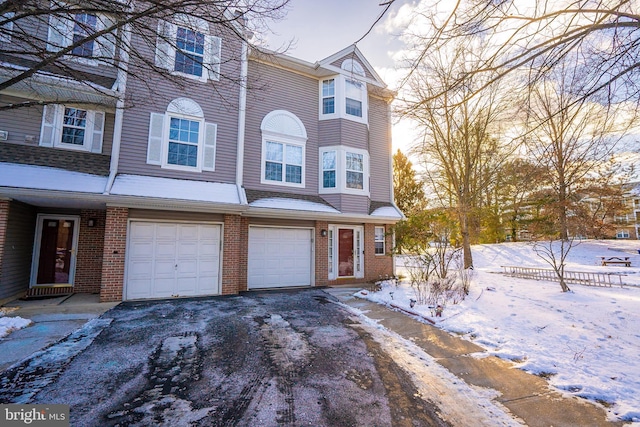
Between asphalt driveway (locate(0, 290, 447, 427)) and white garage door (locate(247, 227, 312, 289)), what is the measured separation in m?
3.88

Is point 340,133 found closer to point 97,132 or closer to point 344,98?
point 344,98

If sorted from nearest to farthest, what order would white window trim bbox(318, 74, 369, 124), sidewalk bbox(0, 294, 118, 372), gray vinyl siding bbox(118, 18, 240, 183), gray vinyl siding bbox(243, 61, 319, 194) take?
sidewalk bbox(0, 294, 118, 372)
gray vinyl siding bbox(118, 18, 240, 183)
gray vinyl siding bbox(243, 61, 319, 194)
white window trim bbox(318, 74, 369, 124)

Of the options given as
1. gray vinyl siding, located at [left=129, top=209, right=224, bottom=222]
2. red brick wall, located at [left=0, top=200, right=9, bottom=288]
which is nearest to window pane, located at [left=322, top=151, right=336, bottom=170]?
gray vinyl siding, located at [left=129, top=209, right=224, bottom=222]

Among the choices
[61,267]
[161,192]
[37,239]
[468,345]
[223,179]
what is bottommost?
[468,345]

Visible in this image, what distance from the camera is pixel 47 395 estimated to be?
9.97 feet

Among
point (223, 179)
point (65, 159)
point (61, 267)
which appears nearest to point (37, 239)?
point (61, 267)

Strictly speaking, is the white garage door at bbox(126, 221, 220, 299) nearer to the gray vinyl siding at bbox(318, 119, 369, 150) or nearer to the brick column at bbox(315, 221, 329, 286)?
the brick column at bbox(315, 221, 329, 286)

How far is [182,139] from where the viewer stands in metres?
8.64

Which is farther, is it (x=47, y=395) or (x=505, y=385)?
(x=505, y=385)

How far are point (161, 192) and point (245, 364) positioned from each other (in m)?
5.65

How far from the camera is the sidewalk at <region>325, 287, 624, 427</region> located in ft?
9.19

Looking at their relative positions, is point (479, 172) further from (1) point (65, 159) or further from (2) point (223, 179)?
(1) point (65, 159)

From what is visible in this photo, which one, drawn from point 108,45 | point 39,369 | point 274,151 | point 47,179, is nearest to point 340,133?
point 274,151

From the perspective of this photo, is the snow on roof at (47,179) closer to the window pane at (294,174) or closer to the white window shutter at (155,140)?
the white window shutter at (155,140)
